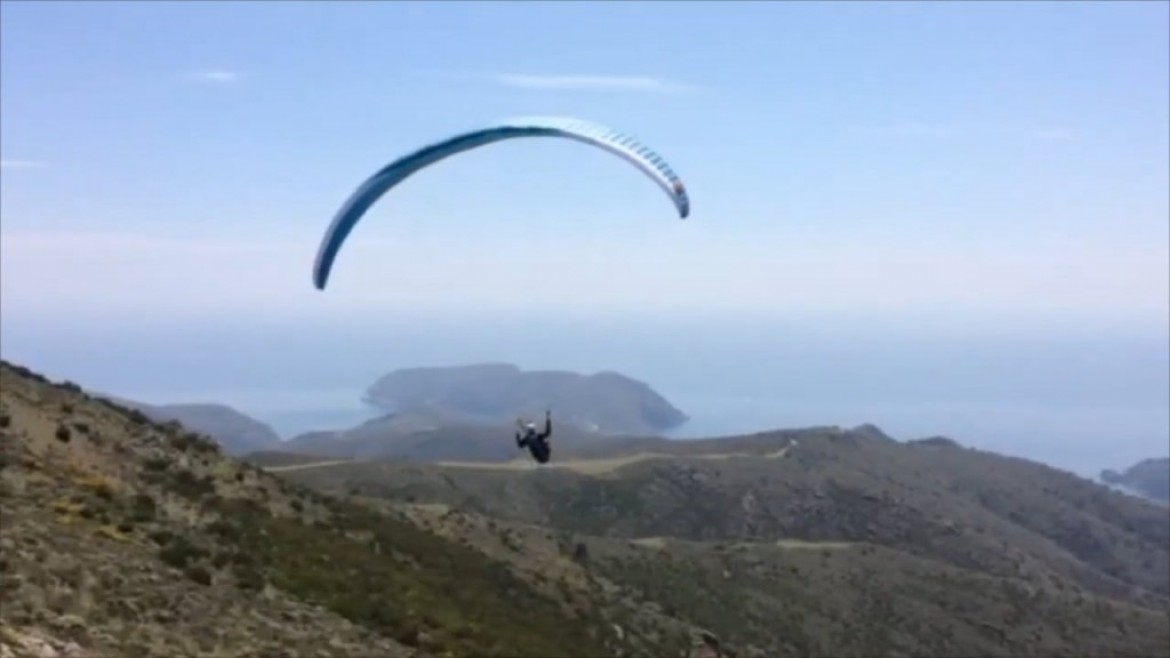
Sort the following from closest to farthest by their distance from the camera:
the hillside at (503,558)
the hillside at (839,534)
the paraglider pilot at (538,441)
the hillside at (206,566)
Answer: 1. the hillside at (206,566)
2. the hillside at (503,558)
3. the paraglider pilot at (538,441)
4. the hillside at (839,534)

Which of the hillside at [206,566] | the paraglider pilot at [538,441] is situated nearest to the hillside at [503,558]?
the hillside at [206,566]

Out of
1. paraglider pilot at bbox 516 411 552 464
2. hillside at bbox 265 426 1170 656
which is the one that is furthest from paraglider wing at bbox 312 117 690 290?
hillside at bbox 265 426 1170 656

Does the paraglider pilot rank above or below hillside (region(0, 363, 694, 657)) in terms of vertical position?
above

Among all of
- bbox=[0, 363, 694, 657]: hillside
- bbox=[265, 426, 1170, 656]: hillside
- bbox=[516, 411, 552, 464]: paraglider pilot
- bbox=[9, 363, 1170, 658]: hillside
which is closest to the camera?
bbox=[0, 363, 694, 657]: hillside

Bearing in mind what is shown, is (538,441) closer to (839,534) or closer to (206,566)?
(206,566)

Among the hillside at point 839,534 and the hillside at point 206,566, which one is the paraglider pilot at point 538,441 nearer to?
the hillside at point 206,566

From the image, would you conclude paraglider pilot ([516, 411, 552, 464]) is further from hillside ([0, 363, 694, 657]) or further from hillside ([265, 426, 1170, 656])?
hillside ([265, 426, 1170, 656])

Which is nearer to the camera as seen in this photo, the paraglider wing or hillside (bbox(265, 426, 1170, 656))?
the paraglider wing

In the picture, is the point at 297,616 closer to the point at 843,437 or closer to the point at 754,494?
the point at 754,494

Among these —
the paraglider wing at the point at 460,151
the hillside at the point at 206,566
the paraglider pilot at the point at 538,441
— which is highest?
the paraglider wing at the point at 460,151
